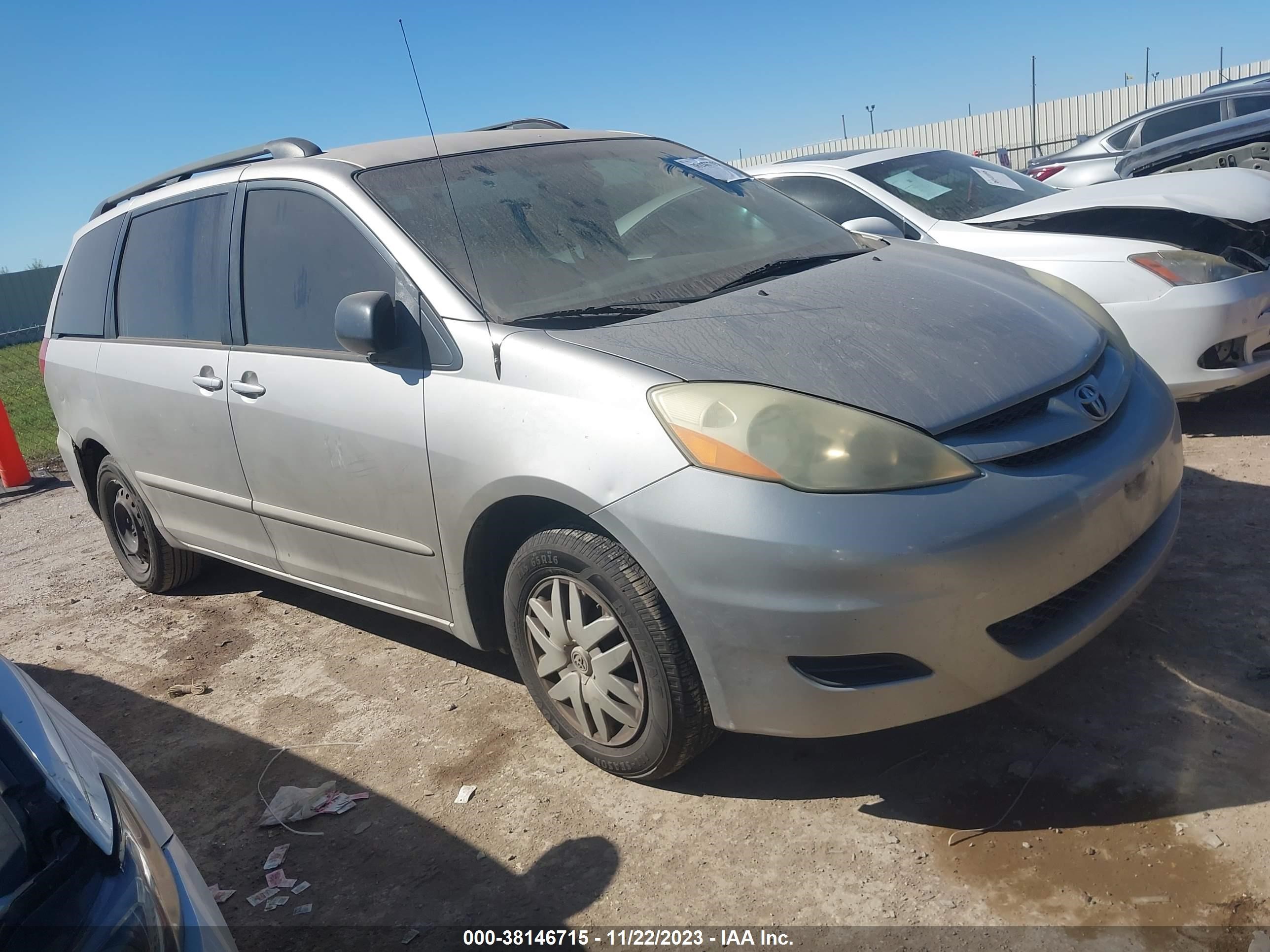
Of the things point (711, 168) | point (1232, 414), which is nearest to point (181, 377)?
point (711, 168)

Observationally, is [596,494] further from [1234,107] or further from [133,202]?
[1234,107]

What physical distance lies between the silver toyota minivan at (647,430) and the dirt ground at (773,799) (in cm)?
28

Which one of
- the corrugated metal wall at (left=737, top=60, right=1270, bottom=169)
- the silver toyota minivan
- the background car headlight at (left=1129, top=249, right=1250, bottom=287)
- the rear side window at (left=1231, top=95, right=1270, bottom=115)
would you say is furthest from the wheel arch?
the corrugated metal wall at (left=737, top=60, right=1270, bottom=169)

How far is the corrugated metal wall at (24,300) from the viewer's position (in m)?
35.9

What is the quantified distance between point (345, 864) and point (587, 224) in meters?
2.07

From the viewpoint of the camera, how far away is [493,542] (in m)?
3.09

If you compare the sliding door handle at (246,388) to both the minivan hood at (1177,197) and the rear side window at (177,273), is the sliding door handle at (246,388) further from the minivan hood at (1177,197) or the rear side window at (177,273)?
the minivan hood at (1177,197)

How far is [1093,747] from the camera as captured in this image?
2.75 metres

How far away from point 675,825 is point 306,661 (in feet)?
6.68

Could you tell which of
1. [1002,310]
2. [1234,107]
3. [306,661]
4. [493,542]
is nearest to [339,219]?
[493,542]

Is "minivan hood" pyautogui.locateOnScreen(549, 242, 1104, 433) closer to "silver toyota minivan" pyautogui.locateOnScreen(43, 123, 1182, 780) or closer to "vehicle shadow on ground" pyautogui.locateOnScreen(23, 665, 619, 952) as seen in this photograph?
"silver toyota minivan" pyautogui.locateOnScreen(43, 123, 1182, 780)

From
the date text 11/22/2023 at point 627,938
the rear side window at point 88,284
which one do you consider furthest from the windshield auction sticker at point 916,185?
the date text 11/22/2023 at point 627,938

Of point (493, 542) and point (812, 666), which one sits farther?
point (493, 542)

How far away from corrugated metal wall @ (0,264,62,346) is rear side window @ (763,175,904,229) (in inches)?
1383
